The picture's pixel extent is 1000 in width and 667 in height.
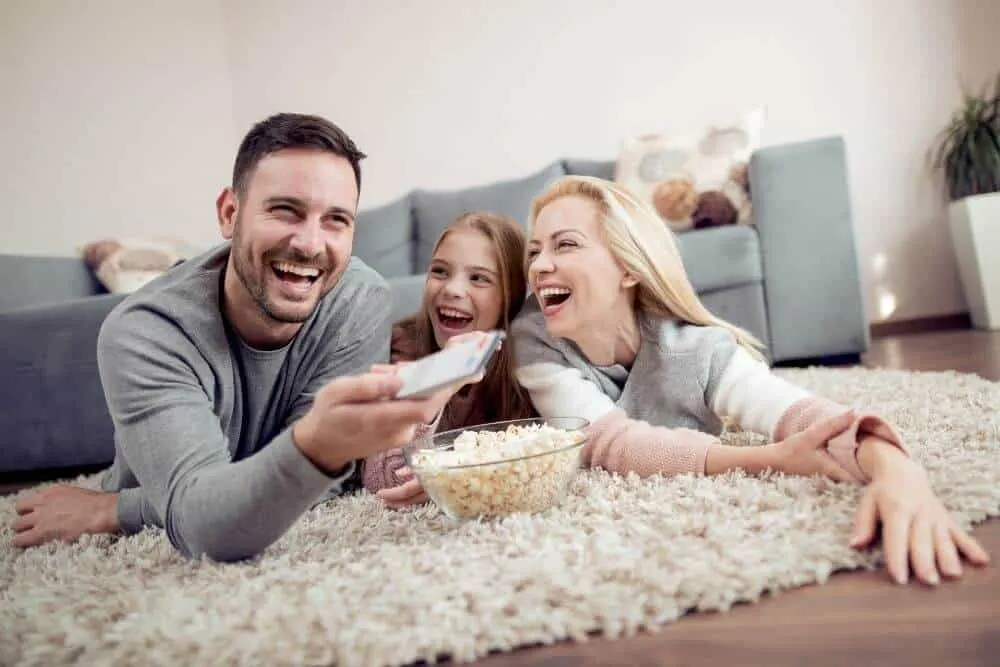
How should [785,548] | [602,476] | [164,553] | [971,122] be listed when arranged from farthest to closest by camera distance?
[971,122] → [602,476] → [164,553] → [785,548]

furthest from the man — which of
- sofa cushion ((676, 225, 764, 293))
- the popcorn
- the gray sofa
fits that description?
sofa cushion ((676, 225, 764, 293))

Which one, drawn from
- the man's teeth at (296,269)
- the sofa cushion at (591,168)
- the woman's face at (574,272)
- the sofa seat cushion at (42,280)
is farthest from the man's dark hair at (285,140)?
the sofa cushion at (591,168)

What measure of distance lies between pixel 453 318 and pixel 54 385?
1.12 metres

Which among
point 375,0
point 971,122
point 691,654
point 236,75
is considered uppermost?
point 375,0

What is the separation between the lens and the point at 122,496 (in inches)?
43.6

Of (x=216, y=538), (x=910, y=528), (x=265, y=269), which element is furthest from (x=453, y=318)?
(x=910, y=528)

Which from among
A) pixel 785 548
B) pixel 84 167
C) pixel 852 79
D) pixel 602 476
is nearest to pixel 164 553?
pixel 602 476

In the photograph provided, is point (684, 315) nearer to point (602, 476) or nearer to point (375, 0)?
point (602, 476)

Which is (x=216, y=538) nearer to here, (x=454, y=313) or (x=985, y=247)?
(x=454, y=313)

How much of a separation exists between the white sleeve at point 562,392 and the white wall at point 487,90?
240 cm

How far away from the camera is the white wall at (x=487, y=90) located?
3088 mm

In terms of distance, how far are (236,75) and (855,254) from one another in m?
3.13

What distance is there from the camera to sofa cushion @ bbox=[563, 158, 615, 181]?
→ 2971 mm

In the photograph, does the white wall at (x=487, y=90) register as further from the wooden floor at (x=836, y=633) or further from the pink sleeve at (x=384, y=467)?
the wooden floor at (x=836, y=633)
